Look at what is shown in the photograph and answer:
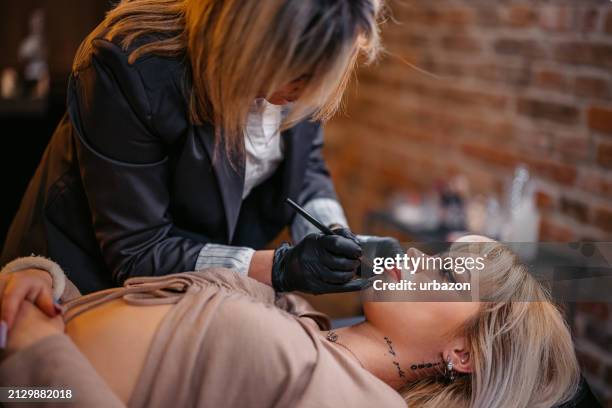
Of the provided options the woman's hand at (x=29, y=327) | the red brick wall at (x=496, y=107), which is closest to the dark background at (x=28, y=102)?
the red brick wall at (x=496, y=107)

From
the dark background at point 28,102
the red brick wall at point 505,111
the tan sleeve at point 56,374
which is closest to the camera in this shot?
the tan sleeve at point 56,374

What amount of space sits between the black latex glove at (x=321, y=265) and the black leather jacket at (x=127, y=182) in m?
0.20

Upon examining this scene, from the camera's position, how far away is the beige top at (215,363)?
1.03 m

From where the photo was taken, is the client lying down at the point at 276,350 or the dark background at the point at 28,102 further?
the dark background at the point at 28,102

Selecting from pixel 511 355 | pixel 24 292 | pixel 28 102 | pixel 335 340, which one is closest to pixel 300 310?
pixel 335 340

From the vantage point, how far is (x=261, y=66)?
3.52 ft

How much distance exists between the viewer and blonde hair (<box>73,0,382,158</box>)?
106 centimetres

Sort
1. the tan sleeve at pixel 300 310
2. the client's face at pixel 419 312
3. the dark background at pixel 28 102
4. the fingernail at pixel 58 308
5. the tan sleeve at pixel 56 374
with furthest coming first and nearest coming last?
the dark background at pixel 28 102, the tan sleeve at pixel 300 310, the client's face at pixel 419 312, the fingernail at pixel 58 308, the tan sleeve at pixel 56 374

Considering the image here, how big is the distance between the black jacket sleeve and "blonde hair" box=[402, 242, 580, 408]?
60 cm

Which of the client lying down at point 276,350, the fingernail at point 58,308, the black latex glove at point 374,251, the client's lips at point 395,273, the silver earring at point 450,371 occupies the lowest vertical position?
the silver earring at point 450,371

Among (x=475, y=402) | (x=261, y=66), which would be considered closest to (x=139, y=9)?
(x=261, y=66)

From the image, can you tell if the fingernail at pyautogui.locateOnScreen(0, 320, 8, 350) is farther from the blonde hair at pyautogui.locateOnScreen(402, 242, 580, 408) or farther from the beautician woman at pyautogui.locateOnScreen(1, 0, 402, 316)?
the blonde hair at pyautogui.locateOnScreen(402, 242, 580, 408)

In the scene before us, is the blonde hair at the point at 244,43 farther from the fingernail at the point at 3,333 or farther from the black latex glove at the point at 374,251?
the fingernail at the point at 3,333

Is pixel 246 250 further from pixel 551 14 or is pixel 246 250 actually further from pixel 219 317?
pixel 551 14
